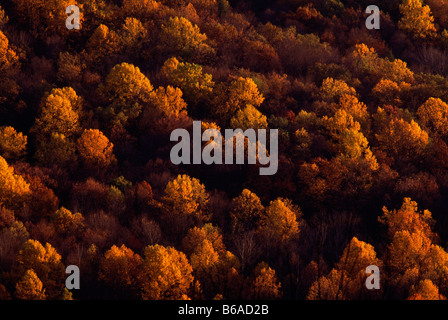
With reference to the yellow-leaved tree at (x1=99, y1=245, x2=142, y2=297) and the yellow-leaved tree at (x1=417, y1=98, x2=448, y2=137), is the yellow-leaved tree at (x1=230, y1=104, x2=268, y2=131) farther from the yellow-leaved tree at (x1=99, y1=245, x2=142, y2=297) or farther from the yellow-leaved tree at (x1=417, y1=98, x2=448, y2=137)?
the yellow-leaved tree at (x1=99, y1=245, x2=142, y2=297)

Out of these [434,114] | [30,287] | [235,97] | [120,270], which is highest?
[235,97]

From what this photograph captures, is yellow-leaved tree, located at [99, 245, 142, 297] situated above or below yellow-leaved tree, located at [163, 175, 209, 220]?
below

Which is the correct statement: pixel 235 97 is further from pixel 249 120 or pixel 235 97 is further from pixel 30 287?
pixel 30 287

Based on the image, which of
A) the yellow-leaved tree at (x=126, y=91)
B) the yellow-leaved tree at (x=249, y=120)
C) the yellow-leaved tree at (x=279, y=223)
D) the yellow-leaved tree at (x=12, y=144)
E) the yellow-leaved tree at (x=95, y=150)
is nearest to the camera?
the yellow-leaved tree at (x=279, y=223)

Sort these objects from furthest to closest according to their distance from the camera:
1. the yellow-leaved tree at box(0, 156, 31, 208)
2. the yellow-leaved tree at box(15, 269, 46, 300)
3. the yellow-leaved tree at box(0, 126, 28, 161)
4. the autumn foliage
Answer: the yellow-leaved tree at box(0, 126, 28, 161) → the yellow-leaved tree at box(0, 156, 31, 208) → the autumn foliage → the yellow-leaved tree at box(15, 269, 46, 300)

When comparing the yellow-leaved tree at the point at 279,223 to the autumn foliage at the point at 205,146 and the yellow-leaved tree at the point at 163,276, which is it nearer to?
the autumn foliage at the point at 205,146

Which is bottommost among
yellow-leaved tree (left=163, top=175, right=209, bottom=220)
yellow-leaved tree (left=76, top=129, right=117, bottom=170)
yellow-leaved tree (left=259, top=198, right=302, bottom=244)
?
yellow-leaved tree (left=259, top=198, right=302, bottom=244)

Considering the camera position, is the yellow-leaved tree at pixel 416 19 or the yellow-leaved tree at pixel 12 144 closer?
the yellow-leaved tree at pixel 12 144

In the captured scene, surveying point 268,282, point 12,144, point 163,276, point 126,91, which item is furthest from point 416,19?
point 163,276

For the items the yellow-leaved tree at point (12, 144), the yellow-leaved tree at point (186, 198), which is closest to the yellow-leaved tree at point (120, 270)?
the yellow-leaved tree at point (186, 198)

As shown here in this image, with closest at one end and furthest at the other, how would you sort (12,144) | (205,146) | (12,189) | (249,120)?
(12,189), (12,144), (205,146), (249,120)

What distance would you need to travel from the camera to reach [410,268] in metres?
79.1

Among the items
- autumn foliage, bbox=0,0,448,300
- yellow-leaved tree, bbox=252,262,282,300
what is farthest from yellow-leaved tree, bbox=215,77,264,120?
yellow-leaved tree, bbox=252,262,282,300

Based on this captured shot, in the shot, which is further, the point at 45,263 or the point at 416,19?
the point at 416,19
